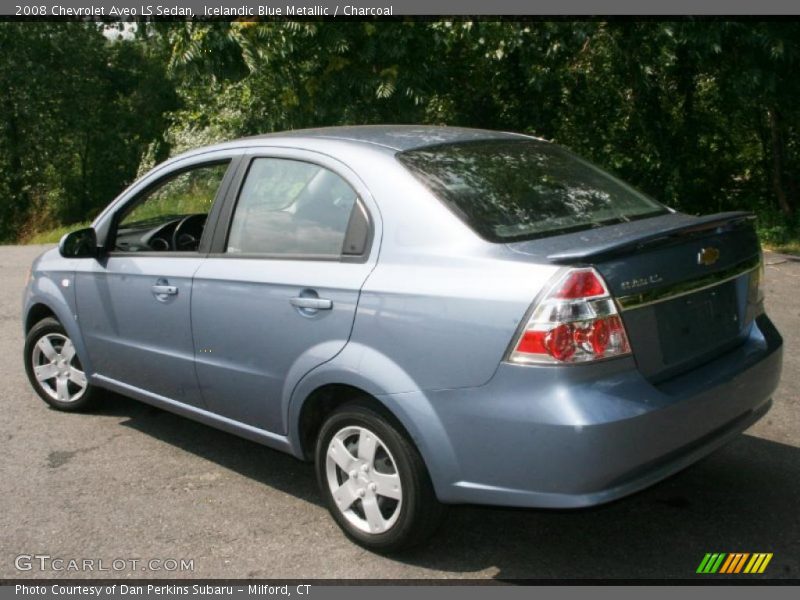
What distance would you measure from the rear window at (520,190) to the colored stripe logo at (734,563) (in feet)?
4.68

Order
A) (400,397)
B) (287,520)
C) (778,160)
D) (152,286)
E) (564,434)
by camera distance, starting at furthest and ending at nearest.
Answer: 1. (778,160)
2. (152,286)
3. (287,520)
4. (400,397)
5. (564,434)

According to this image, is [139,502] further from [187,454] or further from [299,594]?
[299,594]

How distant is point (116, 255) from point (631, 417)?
10.1 ft

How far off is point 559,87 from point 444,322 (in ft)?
37.3

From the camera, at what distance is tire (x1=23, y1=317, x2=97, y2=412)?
5586 millimetres

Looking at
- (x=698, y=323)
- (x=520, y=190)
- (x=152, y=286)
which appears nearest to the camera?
(x=698, y=323)

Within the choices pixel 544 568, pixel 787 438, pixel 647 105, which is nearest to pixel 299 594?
pixel 544 568

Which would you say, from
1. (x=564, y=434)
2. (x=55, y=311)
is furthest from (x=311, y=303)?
(x=55, y=311)

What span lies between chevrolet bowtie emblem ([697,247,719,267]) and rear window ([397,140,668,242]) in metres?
0.44

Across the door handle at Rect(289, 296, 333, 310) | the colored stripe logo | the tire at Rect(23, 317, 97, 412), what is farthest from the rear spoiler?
the tire at Rect(23, 317, 97, 412)

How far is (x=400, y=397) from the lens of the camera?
11.2 feet

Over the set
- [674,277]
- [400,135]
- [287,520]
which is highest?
[400,135]

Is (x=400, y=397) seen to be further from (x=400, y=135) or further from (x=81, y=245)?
(x=81, y=245)

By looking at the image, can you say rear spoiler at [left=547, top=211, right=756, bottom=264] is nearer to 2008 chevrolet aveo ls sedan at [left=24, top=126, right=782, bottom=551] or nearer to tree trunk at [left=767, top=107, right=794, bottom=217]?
2008 chevrolet aveo ls sedan at [left=24, top=126, right=782, bottom=551]
